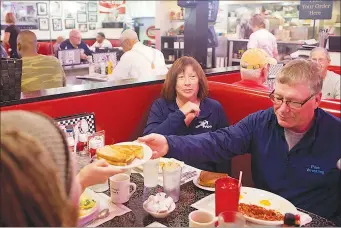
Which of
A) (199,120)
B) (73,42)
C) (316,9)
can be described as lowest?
(199,120)

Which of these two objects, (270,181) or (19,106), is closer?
(270,181)

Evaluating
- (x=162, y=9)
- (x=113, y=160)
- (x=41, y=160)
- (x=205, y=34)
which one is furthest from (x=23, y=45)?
(x=162, y=9)

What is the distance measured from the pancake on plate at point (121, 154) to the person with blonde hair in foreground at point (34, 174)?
0.91 metres

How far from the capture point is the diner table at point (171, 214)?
Result: 5.40ft

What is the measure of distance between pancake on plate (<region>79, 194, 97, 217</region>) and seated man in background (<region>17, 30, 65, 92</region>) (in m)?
2.70

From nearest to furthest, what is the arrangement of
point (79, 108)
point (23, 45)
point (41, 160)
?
point (41, 160) < point (79, 108) < point (23, 45)

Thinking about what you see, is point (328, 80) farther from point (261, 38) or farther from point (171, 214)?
point (171, 214)

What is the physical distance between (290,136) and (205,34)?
3737 mm

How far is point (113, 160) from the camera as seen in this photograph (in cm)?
180

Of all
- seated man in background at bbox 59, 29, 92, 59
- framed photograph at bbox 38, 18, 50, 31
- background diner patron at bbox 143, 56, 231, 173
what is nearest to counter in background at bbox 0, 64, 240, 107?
background diner patron at bbox 143, 56, 231, 173

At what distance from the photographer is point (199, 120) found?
10.1 ft

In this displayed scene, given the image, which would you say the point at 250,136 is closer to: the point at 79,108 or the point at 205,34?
the point at 79,108

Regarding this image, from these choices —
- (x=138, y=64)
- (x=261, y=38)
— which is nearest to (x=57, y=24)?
(x=261, y=38)

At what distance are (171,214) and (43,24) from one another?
529 inches
